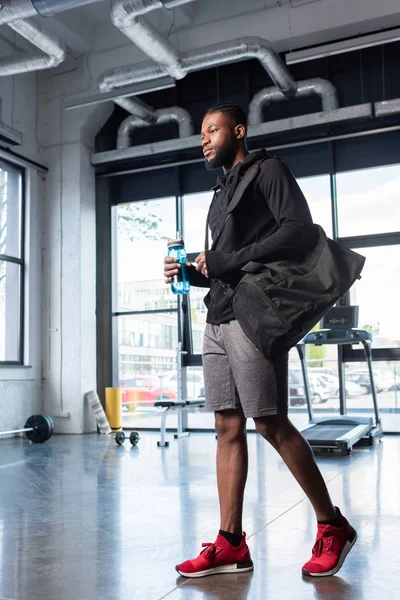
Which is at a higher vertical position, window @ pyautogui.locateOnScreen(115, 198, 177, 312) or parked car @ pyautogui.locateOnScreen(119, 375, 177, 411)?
window @ pyautogui.locateOnScreen(115, 198, 177, 312)

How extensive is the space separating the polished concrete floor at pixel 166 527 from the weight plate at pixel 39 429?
Result: 1351mm

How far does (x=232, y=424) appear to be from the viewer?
1950 mm

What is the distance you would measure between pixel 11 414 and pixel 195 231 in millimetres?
2894

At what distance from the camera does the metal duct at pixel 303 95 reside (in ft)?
21.4

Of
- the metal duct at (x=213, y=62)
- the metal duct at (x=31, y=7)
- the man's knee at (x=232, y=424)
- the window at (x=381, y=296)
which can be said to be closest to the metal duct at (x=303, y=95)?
the metal duct at (x=213, y=62)

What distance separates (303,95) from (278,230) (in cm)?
529

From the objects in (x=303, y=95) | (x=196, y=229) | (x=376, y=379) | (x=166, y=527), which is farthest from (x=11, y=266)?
(x=166, y=527)

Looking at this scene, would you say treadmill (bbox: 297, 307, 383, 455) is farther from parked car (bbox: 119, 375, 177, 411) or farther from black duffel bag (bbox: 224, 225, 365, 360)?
black duffel bag (bbox: 224, 225, 365, 360)

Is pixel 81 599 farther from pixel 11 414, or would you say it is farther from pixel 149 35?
pixel 11 414

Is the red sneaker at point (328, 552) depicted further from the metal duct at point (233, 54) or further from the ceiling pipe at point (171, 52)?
the metal duct at point (233, 54)

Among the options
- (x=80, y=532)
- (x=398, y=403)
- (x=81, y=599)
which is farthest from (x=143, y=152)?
(x=81, y=599)

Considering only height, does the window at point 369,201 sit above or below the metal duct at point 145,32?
below

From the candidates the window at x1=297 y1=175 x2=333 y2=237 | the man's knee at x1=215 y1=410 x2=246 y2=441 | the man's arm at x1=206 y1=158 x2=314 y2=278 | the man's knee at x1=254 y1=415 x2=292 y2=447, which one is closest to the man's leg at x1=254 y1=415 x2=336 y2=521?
the man's knee at x1=254 y1=415 x2=292 y2=447

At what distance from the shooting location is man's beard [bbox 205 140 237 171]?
198cm
